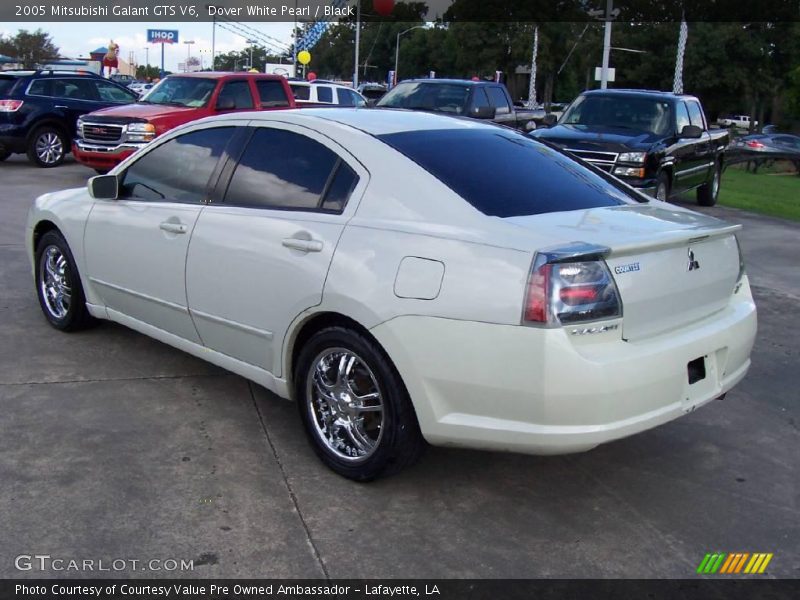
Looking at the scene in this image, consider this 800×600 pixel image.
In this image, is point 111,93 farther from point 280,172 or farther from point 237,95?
point 280,172

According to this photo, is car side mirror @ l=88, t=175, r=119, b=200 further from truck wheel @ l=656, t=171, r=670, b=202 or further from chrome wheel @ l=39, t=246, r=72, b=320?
truck wheel @ l=656, t=171, r=670, b=202

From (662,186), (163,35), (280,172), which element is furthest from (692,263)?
(163,35)

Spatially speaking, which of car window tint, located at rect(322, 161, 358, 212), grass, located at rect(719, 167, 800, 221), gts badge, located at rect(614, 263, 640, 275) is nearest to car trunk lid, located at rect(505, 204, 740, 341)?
gts badge, located at rect(614, 263, 640, 275)

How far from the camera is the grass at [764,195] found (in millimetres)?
15594

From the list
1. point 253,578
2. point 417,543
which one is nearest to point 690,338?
point 417,543

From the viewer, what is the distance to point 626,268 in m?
3.48

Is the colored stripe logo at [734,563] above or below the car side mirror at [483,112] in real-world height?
below

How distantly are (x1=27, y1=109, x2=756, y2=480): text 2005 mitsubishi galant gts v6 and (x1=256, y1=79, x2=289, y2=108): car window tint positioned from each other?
1034cm

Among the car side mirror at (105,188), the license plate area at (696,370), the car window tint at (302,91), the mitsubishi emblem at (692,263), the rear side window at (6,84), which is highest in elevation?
the car window tint at (302,91)

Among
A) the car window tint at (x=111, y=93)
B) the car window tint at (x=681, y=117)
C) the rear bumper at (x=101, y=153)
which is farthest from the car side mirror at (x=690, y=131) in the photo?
the car window tint at (x=111, y=93)

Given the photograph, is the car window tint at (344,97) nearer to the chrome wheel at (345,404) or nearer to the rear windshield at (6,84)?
the rear windshield at (6,84)

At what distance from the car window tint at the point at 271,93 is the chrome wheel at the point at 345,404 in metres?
11.8

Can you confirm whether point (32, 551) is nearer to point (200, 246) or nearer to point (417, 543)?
point (417, 543)

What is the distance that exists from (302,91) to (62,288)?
53.6ft
